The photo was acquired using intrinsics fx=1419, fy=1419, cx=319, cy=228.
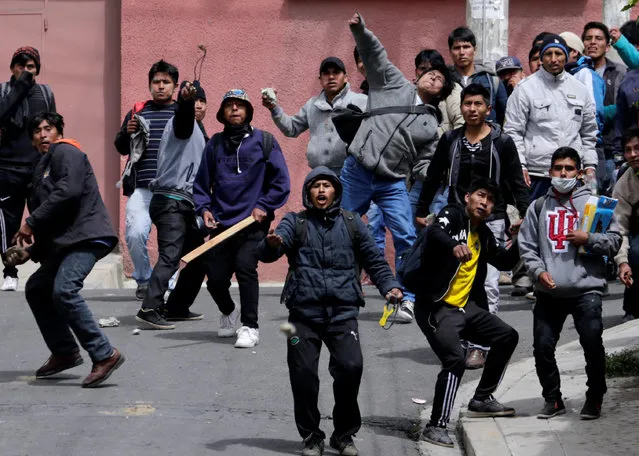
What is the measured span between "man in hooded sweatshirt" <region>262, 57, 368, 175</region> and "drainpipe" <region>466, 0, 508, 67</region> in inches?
82.9

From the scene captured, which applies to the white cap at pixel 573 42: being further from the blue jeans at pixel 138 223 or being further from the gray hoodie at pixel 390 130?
the blue jeans at pixel 138 223

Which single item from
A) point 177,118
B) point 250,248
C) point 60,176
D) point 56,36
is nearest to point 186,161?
point 177,118

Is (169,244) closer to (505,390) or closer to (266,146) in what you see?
(266,146)

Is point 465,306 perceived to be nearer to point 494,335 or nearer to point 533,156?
point 494,335

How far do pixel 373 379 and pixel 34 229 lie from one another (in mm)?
2455

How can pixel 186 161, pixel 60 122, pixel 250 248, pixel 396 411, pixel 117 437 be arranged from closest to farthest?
pixel 117 437 → pixel 396 411 → pixel 60 122 → pixel 250 248 → pixel 186 161

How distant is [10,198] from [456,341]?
20.4 feet

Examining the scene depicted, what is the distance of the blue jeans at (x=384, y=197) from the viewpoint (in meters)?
11.3

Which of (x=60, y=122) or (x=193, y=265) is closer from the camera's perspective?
(x=60, y=122)

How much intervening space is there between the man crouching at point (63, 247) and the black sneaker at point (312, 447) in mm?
1934

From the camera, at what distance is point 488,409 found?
838 cm

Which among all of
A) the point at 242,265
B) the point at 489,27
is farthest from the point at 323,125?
the point at 489,27

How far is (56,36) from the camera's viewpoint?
15344mm

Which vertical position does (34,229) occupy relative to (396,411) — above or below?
above
